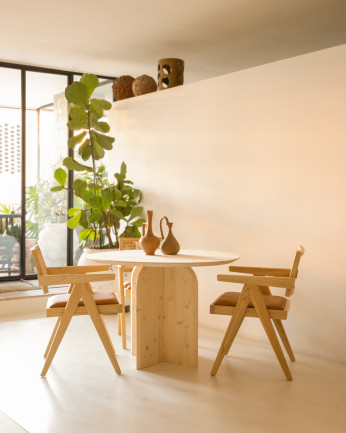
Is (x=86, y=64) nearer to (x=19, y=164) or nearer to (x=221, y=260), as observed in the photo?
(x=19, y=164)

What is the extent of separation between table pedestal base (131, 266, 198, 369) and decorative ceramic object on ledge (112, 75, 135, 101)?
2803 mm

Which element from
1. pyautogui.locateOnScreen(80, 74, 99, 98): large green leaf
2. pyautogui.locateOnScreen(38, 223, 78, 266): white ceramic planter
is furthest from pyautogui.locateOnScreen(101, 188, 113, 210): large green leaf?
pyautogui.locateOnScreen(38, 223, 78, 266): white ceramic planter

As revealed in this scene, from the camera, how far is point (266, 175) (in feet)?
14.9

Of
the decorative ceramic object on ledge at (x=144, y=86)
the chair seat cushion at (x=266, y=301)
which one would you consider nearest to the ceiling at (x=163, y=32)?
the decorative ceramic object on ledge at (x=144, y=86)


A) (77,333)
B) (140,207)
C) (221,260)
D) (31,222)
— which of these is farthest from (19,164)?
(221,260)

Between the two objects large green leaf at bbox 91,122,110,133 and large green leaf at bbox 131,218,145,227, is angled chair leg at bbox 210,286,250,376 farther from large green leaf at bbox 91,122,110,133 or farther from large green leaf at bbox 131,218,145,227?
large green leaf at bbox 91,122,110,133

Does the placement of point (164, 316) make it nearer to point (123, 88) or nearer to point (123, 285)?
point (123, 285)

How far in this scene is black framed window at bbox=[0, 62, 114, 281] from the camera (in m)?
6.43

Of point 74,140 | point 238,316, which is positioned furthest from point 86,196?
point 238,316

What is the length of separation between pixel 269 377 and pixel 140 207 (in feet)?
8.33

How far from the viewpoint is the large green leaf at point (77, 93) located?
5.61 m

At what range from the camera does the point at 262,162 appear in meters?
4.57

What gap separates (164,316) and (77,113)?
257cm

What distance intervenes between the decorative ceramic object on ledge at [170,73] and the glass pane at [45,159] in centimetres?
142
